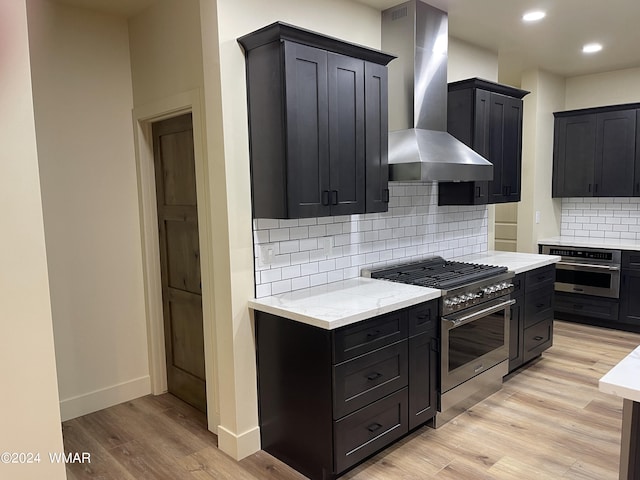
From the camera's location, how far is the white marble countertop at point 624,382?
4.90 feet

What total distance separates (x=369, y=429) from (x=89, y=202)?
2459 mm

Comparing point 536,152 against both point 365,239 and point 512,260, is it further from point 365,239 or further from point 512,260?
point 365,239

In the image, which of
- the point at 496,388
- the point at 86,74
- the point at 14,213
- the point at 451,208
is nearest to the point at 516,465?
the point at 496,388

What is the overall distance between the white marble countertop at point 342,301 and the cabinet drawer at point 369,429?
1.78 feet

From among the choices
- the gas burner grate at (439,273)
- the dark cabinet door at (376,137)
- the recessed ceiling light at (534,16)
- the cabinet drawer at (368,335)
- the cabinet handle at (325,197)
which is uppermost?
the recessed ceiling light at (534,16)

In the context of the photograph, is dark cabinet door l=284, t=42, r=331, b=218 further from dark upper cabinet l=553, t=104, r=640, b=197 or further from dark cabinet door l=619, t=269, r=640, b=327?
dark upper cabinet l=553, t=104, r=640, b=197

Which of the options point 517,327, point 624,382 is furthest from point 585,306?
point 624,382

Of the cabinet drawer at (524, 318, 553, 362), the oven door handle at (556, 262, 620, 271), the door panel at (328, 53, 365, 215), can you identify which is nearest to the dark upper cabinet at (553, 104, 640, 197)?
the oven door handle at (556, 262, 620, 271)

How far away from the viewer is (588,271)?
17.0 ft

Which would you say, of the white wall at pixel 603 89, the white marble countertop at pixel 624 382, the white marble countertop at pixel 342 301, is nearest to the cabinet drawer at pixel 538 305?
the white marble countertop at pixel 342 301

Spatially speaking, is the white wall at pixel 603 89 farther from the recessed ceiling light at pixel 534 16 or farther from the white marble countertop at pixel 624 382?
the white marble countertop at pixel 624 382

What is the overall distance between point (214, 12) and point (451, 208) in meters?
2.63

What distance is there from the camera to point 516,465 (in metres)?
2.65

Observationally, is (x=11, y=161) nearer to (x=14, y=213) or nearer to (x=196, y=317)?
(x=14, y=213)
